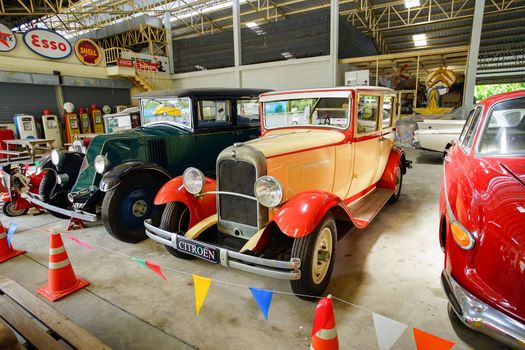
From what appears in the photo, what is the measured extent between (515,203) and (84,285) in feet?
10.8

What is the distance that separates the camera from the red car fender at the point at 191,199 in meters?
2.96

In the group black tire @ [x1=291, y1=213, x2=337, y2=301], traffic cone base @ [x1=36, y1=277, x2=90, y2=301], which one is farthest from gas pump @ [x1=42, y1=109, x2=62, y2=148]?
black tire @ [x1=291, y1=213, x2=337, y2=301]

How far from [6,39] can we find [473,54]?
15.8 m

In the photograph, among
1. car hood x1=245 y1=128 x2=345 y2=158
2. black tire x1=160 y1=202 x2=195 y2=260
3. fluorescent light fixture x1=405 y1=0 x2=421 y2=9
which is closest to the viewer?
car hood x1=245 y1=128 x2=345 y2=158

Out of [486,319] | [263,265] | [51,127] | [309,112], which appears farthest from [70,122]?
[486,319]

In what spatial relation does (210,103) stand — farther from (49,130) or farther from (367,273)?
(49,130)

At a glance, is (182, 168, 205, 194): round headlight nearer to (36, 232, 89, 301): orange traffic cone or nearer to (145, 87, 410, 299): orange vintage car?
(145, 87, 410, 299): orange vintage car

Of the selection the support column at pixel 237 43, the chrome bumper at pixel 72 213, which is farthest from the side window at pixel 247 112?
the support column at pixel 237 43

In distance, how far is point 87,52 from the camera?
525 inches

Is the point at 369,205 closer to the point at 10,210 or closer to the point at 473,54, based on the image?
the point at 10,210

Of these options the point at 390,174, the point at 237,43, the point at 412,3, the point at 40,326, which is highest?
the point at 412,3

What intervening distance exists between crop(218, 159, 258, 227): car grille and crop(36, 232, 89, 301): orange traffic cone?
1.38 m

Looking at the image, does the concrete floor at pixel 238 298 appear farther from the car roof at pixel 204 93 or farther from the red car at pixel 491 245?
the car roof at pixel 204 93

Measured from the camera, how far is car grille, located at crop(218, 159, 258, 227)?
8.66 feet
